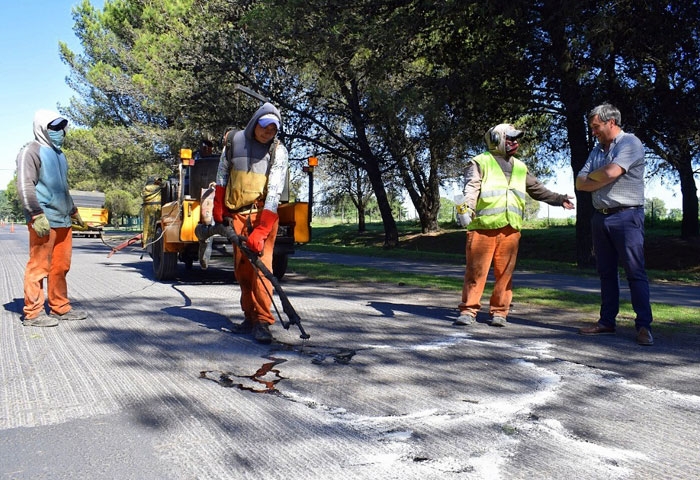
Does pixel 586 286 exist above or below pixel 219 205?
below

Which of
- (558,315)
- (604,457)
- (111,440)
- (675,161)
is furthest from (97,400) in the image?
(675,161)

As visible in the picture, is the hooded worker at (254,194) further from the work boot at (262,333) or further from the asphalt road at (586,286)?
the asphalt road at (586,286)

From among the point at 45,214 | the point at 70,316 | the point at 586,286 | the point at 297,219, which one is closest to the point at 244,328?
the point at 70,316

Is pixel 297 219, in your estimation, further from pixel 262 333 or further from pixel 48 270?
pixel 262 333

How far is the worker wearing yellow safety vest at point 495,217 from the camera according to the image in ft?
20.1

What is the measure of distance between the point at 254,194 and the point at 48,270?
2.27m

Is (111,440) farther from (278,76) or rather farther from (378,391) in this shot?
(278,76)

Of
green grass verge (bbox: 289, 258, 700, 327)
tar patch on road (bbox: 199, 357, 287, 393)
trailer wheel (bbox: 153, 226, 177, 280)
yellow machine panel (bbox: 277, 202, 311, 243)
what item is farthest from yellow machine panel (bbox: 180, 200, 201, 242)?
tar patch on road (bbox: 199, 357, 287, 393)

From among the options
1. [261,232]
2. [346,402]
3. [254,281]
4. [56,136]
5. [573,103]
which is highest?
[573,103]

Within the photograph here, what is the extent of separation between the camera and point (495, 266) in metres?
6.21

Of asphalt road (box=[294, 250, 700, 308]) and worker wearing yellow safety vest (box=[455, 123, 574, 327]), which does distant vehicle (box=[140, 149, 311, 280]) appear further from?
worker wearing yellow safety vest (box=[455, 123, 574, 327])

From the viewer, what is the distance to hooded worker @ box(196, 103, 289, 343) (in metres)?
5.32

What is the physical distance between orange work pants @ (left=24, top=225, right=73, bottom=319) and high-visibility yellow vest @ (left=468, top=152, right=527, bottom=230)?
4.08 metres

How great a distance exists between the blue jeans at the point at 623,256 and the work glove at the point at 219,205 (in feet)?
11.2
